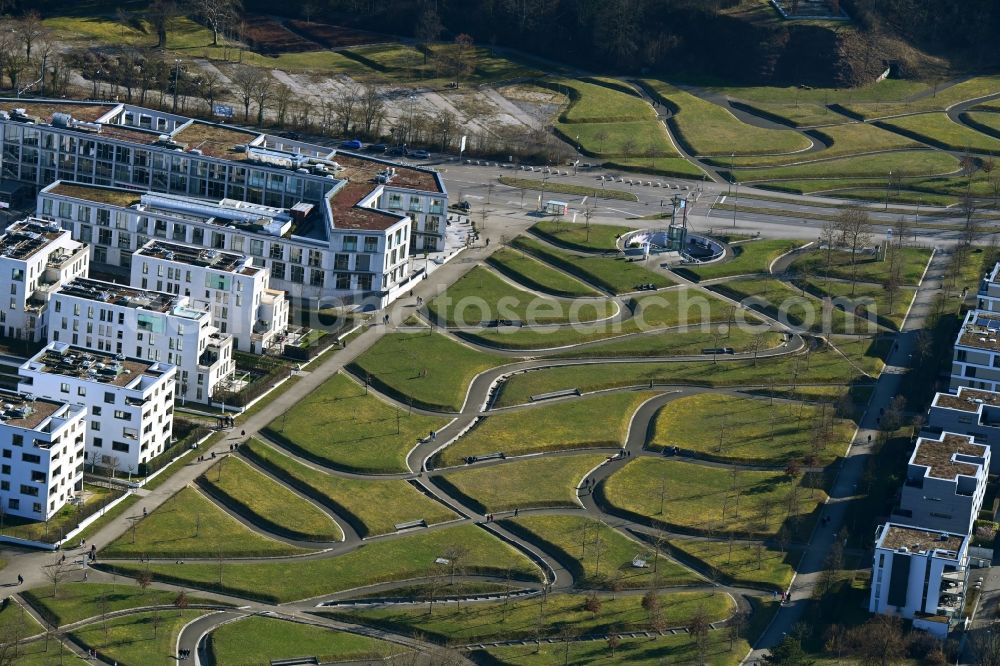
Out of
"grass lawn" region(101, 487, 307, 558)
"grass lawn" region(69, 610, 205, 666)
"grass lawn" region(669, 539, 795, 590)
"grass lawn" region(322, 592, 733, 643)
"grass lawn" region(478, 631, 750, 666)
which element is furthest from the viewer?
"grass lawn" region(669, 539, 795, 590)

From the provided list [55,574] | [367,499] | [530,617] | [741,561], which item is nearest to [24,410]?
[55,574]

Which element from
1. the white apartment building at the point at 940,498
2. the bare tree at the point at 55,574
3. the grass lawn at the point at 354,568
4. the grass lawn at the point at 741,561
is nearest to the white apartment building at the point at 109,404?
the bare tree at the point at 55,574

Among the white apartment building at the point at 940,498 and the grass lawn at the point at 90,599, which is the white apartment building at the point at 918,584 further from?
the grass lawn at the point at 90,599

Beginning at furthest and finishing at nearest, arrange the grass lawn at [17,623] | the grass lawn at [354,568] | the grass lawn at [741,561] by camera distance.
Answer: the grass lawn at [741,561]
the grass lawn at [354,568]
the grass lawn at [17,623]

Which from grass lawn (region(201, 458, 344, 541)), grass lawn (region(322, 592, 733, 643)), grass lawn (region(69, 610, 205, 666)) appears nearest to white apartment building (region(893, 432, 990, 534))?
grass lawn (region(322, 592, 733, 643))

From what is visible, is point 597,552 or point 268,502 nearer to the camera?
point 597,552

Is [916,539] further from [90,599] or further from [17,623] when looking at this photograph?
[17,623]

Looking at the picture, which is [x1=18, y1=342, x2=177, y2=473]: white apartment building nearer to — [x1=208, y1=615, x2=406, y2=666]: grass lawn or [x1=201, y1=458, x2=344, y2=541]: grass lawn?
[x1=201, y1=458, x2=344, y2=541]: grass lawn
